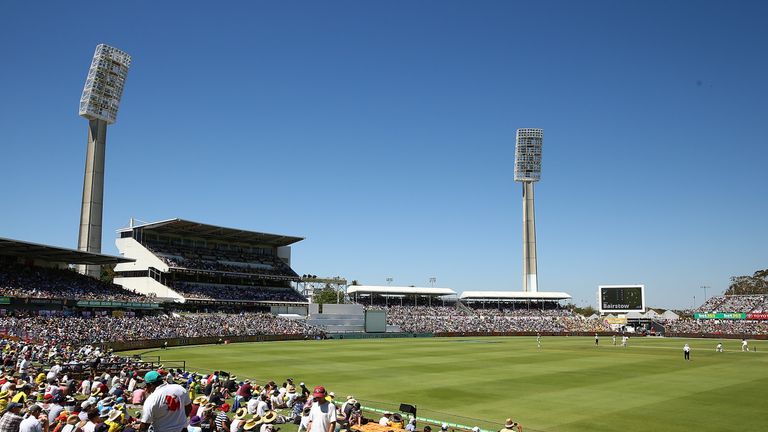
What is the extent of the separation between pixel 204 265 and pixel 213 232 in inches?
281

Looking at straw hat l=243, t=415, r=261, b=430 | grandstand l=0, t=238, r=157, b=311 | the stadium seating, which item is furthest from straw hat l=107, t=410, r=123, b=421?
the stadium seating

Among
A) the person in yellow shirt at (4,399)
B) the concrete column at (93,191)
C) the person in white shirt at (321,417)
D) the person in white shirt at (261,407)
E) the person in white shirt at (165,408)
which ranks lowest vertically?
the person in white shirt at (261,407)

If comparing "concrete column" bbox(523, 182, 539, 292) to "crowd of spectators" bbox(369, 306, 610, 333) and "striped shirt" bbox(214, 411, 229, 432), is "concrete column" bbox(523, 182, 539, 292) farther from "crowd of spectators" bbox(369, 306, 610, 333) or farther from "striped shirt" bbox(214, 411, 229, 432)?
"striped shirt" bbox(214, 411, 229, 432)

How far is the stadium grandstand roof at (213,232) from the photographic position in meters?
91.9

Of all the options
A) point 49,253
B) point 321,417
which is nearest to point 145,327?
point 49,253

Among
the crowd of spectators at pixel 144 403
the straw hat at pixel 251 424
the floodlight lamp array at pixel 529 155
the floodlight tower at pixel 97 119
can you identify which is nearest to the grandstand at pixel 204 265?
the floodlight tower at pixel 97 119

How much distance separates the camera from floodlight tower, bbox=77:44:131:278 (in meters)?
82.3

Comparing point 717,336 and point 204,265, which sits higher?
point 204,265

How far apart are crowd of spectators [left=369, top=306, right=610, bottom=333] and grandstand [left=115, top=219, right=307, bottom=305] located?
1958 cm

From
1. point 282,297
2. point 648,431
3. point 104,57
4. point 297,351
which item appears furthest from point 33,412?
point 282,297

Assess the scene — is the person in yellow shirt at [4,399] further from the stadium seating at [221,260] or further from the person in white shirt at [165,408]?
the stadium seating at [221,260]

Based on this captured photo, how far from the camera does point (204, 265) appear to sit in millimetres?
94125

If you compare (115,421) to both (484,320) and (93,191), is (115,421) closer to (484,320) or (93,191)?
(93,191)

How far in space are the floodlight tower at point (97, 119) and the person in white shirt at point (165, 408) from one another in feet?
277
